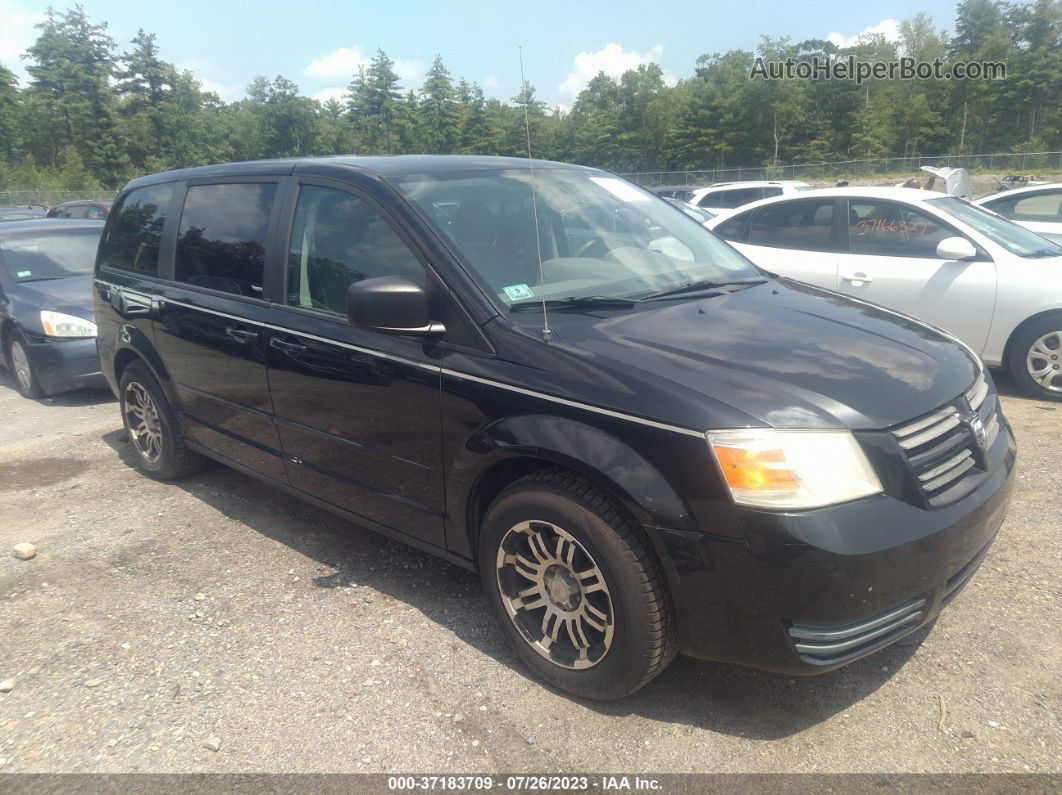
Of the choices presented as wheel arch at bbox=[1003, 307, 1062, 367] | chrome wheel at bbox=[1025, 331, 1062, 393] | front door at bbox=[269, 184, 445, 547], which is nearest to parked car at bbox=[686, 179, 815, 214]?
wheel arch at bbox=[1003, 307, 1062, 367]

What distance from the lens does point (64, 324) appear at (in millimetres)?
7273

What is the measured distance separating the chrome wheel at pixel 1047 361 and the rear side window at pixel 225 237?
5595 millimetres

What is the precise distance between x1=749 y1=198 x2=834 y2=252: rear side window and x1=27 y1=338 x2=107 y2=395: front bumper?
631 centimetres

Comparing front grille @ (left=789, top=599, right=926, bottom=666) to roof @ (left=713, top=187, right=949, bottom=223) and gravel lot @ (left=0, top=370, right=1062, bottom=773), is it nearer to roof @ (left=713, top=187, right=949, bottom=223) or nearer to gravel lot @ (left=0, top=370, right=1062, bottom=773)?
gravel lot @ (left=0, top=370, right=1062, bottom=773)

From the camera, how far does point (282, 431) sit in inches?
152

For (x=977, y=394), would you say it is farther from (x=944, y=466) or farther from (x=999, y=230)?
(x=999, y=230)

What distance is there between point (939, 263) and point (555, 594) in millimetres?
5143

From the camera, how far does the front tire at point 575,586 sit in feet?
8.30

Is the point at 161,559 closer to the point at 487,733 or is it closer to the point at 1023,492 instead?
the point at 487,733

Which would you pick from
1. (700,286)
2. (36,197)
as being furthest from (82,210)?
(36,197)

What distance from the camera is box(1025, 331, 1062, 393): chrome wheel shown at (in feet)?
19.5

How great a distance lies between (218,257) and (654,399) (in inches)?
110

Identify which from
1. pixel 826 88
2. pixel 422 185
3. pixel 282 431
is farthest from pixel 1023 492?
pixel 826 88

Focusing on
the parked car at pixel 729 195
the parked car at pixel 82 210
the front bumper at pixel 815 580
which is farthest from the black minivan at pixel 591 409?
the parked car at pixel 82 210
